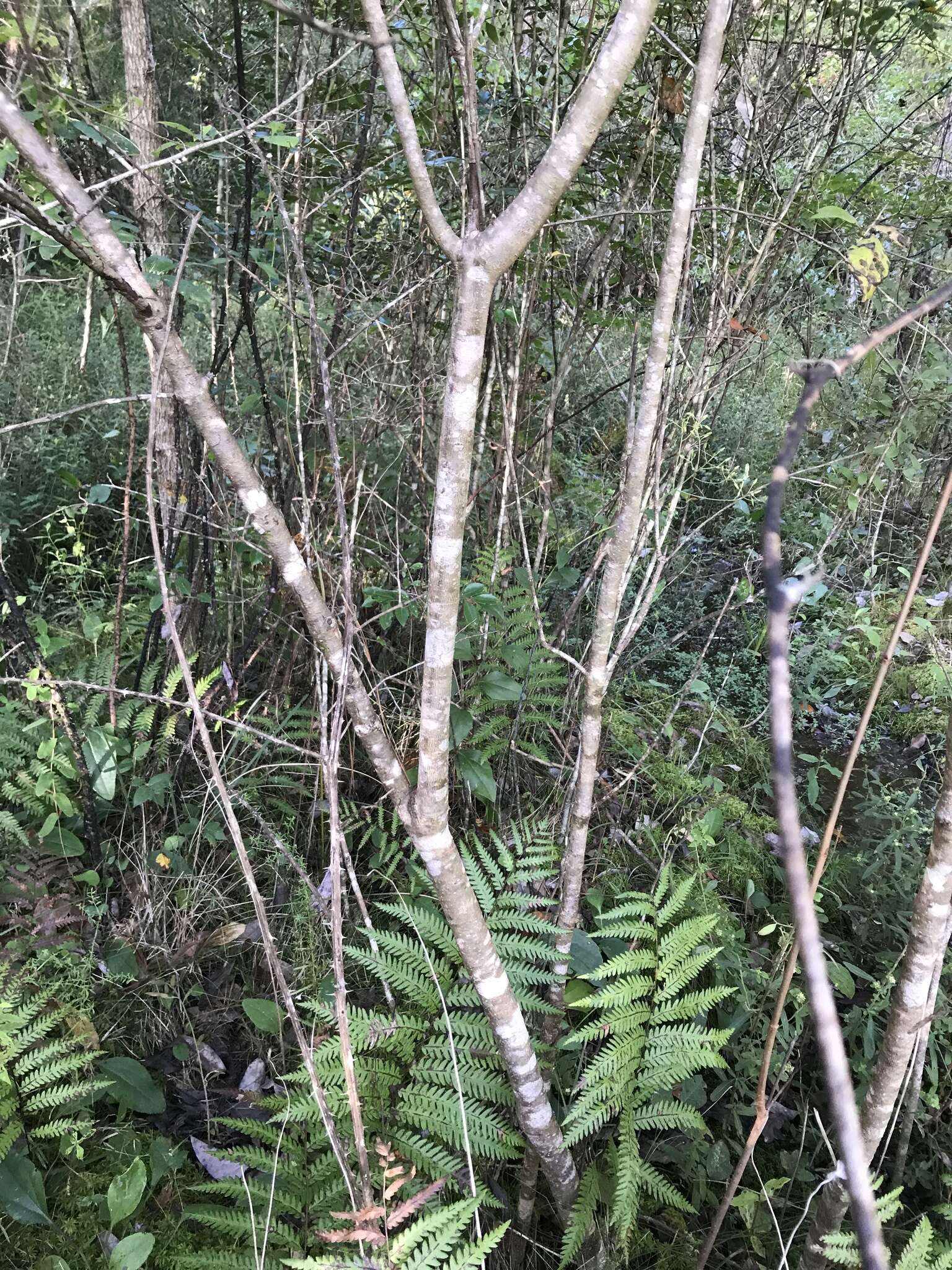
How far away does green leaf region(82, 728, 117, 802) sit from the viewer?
6.77 feet

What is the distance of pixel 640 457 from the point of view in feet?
4.11

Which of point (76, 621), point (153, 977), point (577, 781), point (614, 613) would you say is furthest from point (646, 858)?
point (76, 621)

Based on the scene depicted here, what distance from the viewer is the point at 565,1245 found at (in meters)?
1.38

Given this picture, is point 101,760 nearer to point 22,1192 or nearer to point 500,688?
point 22,1192

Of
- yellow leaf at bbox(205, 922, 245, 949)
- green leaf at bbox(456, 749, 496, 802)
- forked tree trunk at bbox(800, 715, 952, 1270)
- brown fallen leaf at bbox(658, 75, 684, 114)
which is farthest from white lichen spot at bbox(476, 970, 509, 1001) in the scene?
brown fallen leaf at bbox(658, 75, 684, 114)

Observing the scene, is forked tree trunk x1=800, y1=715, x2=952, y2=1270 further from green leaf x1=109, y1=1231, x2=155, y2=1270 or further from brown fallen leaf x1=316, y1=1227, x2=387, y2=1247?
green leaf x1=109, y1=1231, x2=155, y2=1270

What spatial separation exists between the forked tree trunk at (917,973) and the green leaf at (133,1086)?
1348 millimetres

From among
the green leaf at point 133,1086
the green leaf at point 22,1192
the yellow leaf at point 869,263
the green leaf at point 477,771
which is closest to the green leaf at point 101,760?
the green leaf at point 133,1086

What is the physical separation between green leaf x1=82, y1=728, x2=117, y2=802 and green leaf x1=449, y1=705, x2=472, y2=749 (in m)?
0.95

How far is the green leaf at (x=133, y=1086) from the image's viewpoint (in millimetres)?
1616

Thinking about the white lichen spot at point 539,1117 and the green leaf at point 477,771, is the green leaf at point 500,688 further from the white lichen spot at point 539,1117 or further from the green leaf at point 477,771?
the white lichen spot at point 539,1117

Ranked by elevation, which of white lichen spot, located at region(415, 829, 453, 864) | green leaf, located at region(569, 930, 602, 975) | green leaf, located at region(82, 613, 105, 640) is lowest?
green leaf, located at region(569, 930, 602, 975)

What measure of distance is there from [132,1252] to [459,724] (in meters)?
1.23

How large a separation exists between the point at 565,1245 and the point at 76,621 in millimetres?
2569
